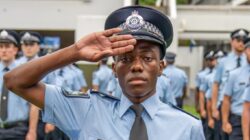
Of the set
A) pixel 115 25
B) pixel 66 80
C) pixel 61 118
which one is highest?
pixel 115 25

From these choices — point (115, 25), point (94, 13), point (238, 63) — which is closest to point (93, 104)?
point (115, 25)

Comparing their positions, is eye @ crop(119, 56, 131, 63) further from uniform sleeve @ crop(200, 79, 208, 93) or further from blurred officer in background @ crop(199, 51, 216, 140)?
uniform sleeve @ crop(200, 79, 208, 93)

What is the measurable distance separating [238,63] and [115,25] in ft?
20.7

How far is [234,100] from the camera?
24.8 feet

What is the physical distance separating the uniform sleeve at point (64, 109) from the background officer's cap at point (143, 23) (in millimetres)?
368

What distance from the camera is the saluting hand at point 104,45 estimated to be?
7.95ft

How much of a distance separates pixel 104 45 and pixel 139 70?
20cm

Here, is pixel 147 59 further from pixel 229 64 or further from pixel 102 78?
pixel 102 78

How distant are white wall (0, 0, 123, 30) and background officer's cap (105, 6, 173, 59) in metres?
19.7

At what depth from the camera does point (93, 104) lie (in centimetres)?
268

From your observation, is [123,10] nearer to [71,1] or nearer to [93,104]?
[93,104]

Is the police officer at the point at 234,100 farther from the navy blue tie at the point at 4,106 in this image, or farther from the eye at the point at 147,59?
the eye at the point at 147,59

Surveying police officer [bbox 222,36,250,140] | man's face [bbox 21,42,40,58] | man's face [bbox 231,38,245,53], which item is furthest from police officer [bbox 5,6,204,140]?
man's face [bbox 231,38,245,53]

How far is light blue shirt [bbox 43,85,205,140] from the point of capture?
2613 mm
